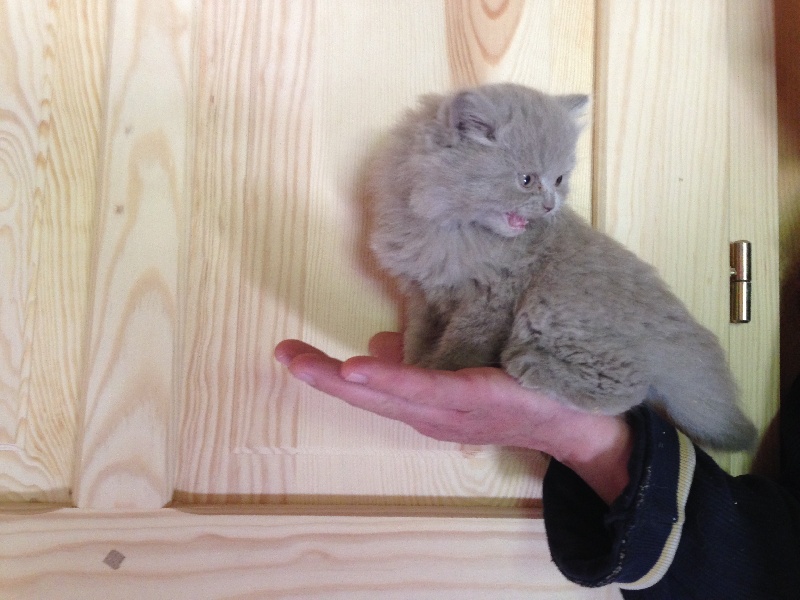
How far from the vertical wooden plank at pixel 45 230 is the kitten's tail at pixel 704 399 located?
107cm

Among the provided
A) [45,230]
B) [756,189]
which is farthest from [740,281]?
[45,230]

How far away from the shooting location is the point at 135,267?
1.01m

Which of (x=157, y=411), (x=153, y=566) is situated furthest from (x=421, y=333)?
(x=153, y=566)

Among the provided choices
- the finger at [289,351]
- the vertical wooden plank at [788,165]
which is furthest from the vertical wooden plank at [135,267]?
the vertical wooden plank at [788,165]

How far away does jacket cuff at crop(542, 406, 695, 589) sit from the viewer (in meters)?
0.85

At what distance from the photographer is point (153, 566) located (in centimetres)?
102

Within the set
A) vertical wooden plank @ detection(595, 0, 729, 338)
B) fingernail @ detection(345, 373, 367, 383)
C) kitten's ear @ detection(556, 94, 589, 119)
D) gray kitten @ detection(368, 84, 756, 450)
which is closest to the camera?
fingernail @ detection(345, 373, 367, 383)

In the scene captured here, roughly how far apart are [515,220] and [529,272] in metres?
0.09

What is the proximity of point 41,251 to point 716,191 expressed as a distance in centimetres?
137

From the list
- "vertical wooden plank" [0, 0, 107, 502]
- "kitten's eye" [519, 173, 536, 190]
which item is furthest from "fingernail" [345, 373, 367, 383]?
"vertical wooden plank" [0, 0, 107, 502]

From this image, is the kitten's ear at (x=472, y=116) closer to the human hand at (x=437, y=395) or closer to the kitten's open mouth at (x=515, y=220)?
the kitten's open mouth at (x=515, y=220)

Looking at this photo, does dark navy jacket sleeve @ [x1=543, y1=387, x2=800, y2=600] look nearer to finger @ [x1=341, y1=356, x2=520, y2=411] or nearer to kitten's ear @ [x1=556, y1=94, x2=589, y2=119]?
finger @ [x1=341, y1=356, x2=520, y2=411]

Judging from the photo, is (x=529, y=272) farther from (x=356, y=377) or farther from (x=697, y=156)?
(x=697, y=156)

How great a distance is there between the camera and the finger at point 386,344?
1.07 meters
